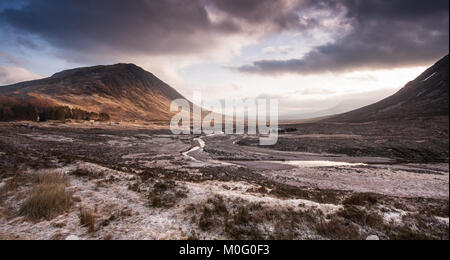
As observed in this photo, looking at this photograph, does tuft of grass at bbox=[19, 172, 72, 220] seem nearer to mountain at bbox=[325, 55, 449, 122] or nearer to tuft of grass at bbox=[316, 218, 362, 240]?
tuft of grass at bbox=[316, 218, 362, 240]

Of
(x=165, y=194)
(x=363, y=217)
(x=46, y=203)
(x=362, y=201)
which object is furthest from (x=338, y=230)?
(x=46, y=203)

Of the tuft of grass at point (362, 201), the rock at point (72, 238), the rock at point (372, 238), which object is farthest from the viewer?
the tuft of grass at point (362, 201)

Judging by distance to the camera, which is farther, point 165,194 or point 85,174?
point 85,174

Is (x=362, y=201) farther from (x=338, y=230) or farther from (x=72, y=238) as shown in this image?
(x=72, y=238)

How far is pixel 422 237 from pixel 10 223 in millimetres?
17515

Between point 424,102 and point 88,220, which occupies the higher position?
point 424,102

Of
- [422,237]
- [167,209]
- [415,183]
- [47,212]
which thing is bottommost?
[415,183]

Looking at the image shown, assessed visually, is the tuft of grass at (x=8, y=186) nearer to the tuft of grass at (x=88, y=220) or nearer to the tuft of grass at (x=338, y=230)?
the tuft of grass at (x=88, y=220)

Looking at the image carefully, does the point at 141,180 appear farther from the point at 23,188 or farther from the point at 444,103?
the point at 444,103

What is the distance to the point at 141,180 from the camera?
13.6m

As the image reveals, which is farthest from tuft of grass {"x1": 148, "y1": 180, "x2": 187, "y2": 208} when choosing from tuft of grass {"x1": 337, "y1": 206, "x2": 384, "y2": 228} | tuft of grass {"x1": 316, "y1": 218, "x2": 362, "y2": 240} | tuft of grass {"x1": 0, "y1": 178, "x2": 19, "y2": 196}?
tuft of grass {"x1": 337, "y1": 206, "x2": 384, "y2": 228}

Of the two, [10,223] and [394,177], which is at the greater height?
[10,223]

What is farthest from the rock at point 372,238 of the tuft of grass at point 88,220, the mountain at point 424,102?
the mountain at point 424,102
